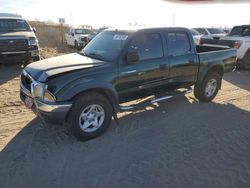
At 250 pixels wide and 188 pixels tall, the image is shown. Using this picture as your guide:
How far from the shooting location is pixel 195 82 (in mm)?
6391

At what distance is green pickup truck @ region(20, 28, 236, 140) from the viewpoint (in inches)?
168

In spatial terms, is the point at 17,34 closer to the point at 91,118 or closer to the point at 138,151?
the point at 91,118

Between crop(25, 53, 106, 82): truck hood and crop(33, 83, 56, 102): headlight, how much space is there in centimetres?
10

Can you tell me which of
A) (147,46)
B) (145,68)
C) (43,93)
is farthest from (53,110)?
(147,46)

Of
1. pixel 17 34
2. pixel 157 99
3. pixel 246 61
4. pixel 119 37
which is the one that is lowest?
pixel 157 99

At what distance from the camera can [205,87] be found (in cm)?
657

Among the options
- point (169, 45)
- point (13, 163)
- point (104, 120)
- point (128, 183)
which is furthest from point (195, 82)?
point (13, 163)

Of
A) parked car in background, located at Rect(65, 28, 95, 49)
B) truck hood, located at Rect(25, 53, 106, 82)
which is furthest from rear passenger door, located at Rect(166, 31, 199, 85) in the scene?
parked car in background, located at Rect(65, 28, 95, 49)

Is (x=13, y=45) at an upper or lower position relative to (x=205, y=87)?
upper

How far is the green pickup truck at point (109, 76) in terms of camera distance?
168 inches

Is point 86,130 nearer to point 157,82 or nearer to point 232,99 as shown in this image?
point 157,82

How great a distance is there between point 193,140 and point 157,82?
1.37 metres

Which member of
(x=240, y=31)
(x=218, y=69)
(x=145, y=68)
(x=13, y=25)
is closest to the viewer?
(x=145, y=68)

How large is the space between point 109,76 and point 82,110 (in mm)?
736
